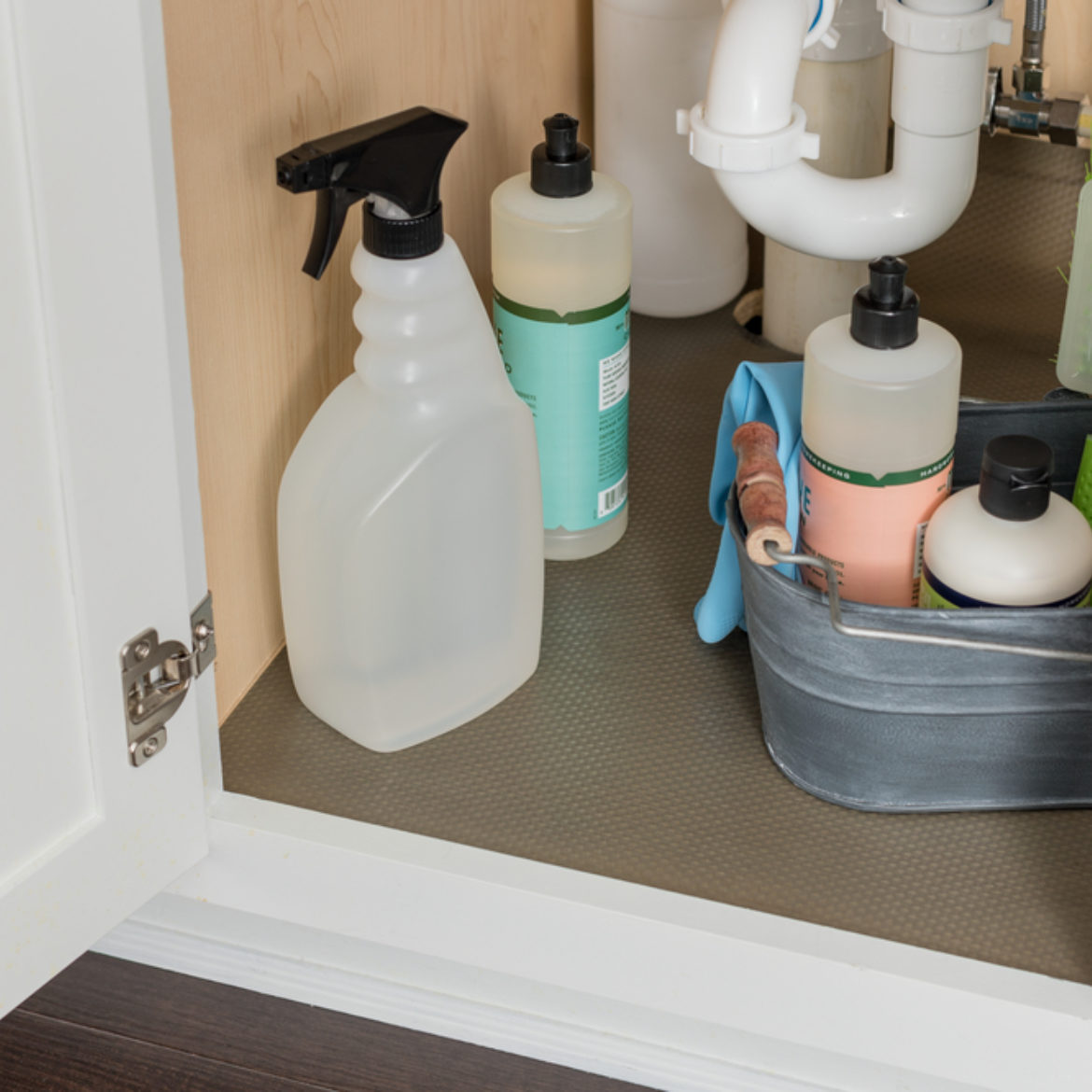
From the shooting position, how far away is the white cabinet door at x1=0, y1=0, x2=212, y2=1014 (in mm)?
537

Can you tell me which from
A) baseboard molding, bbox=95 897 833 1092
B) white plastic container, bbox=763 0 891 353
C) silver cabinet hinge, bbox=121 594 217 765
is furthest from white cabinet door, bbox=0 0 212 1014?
white plastic container, bbox=763 0 891 353

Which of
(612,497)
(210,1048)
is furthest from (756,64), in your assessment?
(210,1048)

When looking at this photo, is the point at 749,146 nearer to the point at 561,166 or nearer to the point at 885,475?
the point at 561,166

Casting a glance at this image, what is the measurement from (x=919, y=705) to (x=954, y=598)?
0.18 ft

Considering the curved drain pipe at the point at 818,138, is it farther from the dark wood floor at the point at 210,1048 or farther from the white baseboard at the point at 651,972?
the dark wood floor at the point at 210,1048

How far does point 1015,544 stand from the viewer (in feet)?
2.29

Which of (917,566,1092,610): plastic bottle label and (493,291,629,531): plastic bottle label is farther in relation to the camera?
(493,291,629,531): plastic bottle label

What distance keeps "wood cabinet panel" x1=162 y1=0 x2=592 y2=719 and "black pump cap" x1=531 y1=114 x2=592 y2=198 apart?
0.09m

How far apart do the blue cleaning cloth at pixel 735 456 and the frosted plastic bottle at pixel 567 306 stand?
3.0 inches

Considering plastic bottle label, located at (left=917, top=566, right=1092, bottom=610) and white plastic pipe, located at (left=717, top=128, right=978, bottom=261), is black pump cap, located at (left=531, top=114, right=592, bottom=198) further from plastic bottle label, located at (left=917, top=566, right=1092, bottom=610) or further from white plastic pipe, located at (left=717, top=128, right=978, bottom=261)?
plastic bottle label, located at (left=917, top=566, right=1092, bottom=610)

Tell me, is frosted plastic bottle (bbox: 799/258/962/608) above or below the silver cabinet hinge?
above

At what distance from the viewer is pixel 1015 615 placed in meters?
0.66

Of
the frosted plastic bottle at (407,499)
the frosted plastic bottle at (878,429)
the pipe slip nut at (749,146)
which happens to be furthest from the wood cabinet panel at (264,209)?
the frosted plastic bottle at (878,429)

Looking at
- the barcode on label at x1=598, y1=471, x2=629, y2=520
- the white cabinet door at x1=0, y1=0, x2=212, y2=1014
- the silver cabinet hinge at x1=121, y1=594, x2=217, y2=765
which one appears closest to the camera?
the white cabinet door at x1=0, y1=0, x2=212, y2=1014
